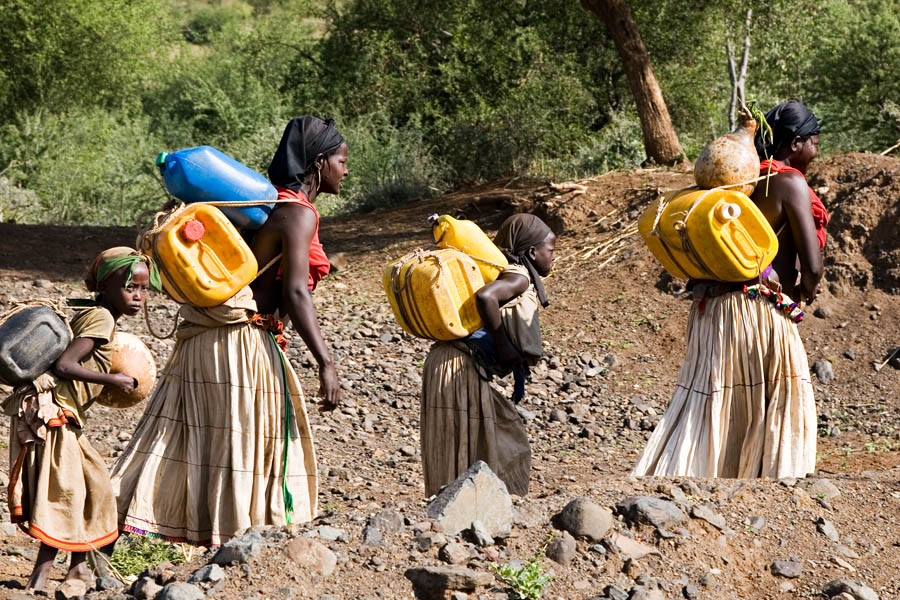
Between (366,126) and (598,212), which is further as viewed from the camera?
(366,126)

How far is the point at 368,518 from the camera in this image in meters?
3.70

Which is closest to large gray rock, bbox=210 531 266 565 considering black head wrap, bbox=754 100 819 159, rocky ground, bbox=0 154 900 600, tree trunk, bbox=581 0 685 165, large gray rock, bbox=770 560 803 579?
rocky ground, bbox=0 154 900 600

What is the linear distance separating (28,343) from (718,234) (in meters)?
2.59

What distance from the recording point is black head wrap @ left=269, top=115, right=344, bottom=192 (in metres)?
4.21

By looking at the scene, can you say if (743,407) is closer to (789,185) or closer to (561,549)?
(789,185)

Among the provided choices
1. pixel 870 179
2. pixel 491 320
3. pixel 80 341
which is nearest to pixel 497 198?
pixel 870 179

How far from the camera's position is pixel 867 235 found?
886cm

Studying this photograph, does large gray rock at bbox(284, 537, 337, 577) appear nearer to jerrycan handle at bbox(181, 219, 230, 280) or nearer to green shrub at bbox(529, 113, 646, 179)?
jerrycan handle at bbox(181, 219, 230, 280)

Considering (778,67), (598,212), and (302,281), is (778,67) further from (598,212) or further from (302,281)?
(302,281)

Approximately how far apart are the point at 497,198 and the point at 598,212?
123 centimetres

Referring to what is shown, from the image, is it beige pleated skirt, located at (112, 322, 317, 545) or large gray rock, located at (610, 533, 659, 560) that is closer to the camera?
large gray rock, located at (610, 533, 659, 560)

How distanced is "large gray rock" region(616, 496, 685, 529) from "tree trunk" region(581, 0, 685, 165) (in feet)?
27.8

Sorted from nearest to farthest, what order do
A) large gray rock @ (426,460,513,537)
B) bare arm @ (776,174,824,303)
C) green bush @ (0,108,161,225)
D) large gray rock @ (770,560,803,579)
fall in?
large gray rock @ (426,460,513,537) < large gray rock @ (770,560,803,579) < bare arm @ (776,174,824,303) < green bush @ (0,108,161,225)

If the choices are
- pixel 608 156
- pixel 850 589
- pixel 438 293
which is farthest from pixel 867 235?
pixel 850 589
